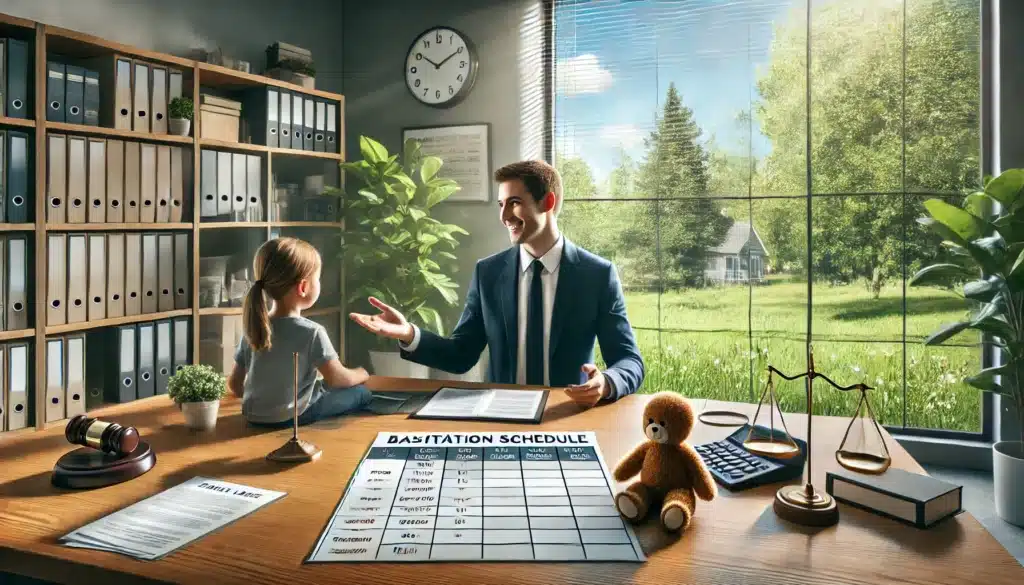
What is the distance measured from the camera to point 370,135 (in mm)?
4375

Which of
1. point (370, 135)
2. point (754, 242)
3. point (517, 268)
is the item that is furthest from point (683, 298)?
point (370, 135)

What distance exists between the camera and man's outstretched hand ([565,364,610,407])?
1.62 meters

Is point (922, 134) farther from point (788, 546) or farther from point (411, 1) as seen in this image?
point (788, 546)

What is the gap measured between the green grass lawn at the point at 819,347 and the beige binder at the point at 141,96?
2.42 metres

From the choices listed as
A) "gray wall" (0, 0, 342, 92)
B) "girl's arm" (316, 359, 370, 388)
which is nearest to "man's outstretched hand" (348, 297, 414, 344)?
"girl's arm" (316, 359, 370, 388)

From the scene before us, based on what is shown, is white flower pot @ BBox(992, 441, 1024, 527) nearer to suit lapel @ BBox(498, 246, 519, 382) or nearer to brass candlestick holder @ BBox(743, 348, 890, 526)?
suit lapel @ BBox(498, 246, 519, 382)

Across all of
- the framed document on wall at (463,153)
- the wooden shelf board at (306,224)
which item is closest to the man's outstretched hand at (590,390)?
the wooden shelf board at (306,224)

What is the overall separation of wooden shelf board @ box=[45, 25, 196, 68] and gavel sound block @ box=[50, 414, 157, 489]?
82.3 inches

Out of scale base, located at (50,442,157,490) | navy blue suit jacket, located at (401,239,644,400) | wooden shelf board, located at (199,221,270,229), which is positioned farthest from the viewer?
wooden shelf board, located at (199,221,270,229)

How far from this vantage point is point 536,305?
2.36 m

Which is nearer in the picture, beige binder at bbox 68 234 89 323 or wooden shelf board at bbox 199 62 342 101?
beige binder at bbox 68 234 89 323

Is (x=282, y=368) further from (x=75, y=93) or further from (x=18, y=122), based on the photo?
(x=75, y=93)

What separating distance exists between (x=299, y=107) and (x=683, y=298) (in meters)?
2.19

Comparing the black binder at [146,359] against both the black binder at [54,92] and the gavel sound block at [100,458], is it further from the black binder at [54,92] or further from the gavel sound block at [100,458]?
the gavel sound block at [100,458]
